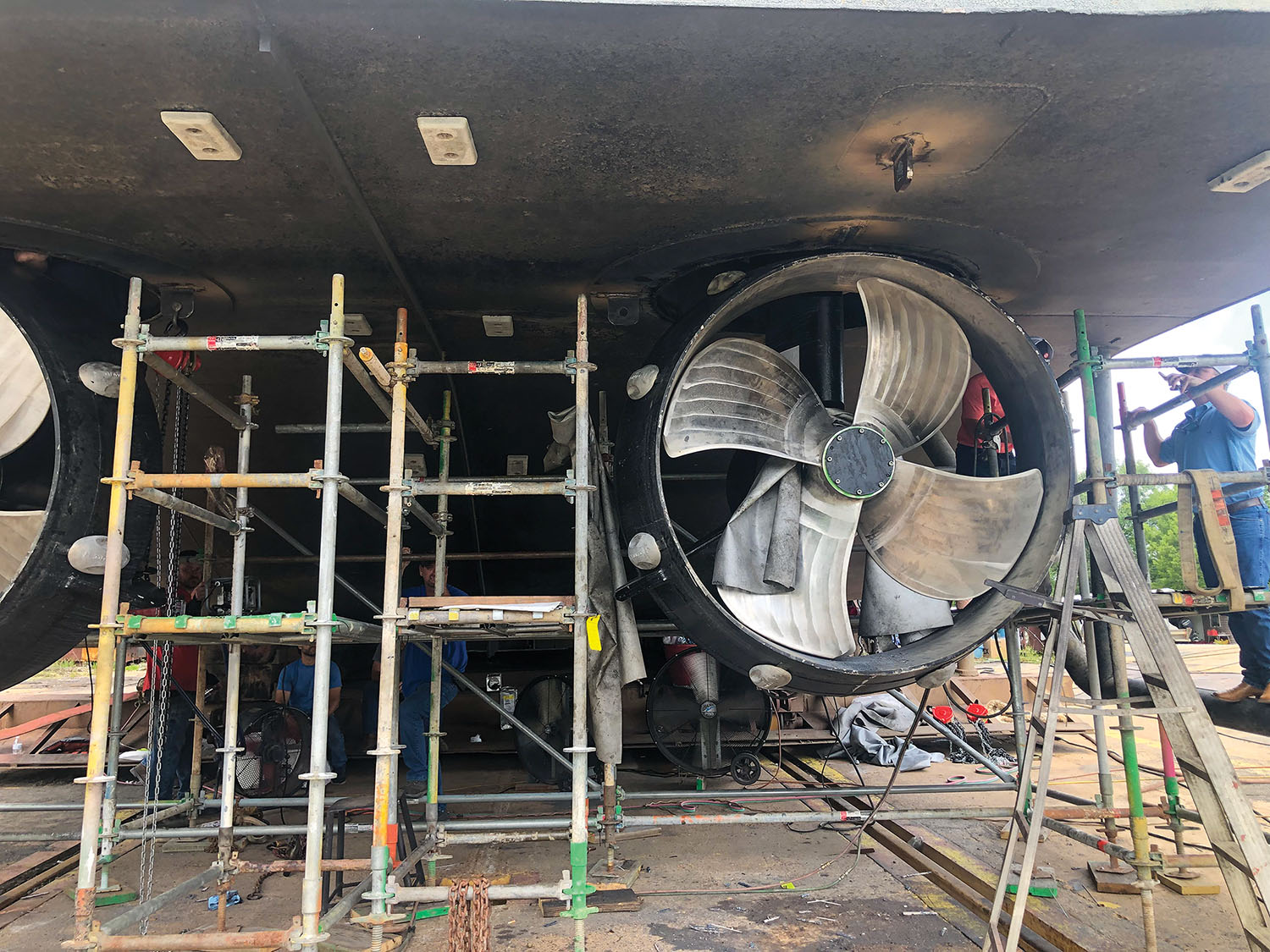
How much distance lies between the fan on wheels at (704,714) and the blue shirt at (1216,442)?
304cm

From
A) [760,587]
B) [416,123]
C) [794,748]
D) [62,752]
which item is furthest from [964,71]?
[62,752]

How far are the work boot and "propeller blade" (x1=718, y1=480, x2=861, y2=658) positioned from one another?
209 cm

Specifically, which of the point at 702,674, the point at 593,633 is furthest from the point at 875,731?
the point at 593,633

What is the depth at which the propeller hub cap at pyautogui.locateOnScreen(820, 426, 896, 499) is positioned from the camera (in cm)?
392

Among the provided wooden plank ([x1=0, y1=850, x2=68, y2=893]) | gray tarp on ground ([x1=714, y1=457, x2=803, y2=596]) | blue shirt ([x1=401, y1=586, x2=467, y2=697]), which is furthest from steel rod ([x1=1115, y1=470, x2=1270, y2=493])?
wooden plank ([x1=0, y1=850, x2=68, y2=893])

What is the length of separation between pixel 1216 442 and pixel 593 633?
144 inches

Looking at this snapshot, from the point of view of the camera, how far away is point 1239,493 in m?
4.15

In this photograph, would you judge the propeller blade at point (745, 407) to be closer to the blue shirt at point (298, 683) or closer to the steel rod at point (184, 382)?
the steel rod at point (184, 382)

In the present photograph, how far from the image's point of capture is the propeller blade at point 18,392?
172 inches

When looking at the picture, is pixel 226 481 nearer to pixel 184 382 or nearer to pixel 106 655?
pixel 106 655

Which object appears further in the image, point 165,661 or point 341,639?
point 165,661

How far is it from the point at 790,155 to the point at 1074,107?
43.0 inches

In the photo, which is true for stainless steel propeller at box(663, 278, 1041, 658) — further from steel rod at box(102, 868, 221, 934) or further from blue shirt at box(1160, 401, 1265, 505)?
steel rod at box(102, 868, 221, 934)

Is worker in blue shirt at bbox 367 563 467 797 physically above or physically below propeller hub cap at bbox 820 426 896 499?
below
